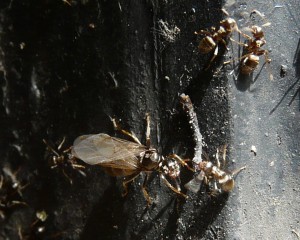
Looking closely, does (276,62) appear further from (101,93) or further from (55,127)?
(55,127)

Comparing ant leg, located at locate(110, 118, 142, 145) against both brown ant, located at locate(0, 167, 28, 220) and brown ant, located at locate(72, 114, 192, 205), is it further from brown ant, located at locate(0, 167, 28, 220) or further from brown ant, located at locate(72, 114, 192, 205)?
brown ant, located at locate(0, 167, 28, 220)

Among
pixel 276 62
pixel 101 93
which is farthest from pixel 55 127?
pixel 276 62

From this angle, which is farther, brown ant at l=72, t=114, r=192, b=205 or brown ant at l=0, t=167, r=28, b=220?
brown ant at l=0, t=167, r=28, b=220

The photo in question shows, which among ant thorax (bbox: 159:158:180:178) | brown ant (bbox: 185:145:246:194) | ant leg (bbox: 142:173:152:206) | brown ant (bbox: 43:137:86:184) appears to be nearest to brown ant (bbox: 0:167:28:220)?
brown ant (bbox: 43:137:86:184)

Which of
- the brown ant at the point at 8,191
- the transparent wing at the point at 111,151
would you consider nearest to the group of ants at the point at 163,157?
the transparent wing at the point at 111,151

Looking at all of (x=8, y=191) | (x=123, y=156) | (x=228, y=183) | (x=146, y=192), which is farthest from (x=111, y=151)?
(x=8, y=191)

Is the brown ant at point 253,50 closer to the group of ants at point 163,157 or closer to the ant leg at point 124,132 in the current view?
the group of ants at point 163,157

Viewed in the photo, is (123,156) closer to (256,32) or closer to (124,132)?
(124,132)
